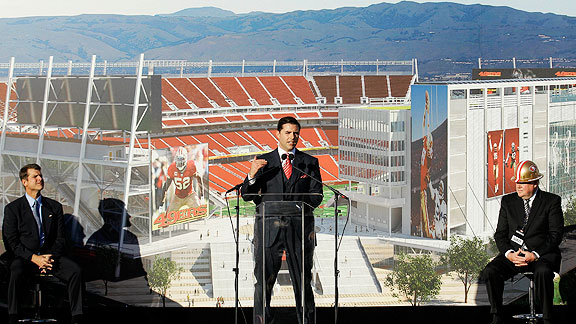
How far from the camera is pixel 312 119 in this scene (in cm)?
3478

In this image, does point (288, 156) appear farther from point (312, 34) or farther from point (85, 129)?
point (312, 34)

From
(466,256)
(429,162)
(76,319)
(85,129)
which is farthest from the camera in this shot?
(429,162)

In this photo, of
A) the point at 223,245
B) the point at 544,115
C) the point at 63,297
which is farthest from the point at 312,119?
the point at 63,297

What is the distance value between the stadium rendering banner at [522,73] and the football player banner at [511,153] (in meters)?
11.4

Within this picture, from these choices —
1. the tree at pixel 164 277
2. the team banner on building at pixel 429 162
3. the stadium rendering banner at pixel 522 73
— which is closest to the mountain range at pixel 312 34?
the stadium rendering banner at pixel 522 73

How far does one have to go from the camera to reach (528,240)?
334cm

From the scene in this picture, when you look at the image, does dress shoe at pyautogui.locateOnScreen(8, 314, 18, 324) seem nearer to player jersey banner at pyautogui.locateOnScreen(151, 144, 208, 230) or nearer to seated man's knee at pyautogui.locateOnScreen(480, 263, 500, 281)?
seated man's knee at pyautogui.locateOnScreen(480, 263, 500, 281)

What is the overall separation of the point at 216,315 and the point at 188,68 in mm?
44587

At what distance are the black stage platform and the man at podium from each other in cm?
78

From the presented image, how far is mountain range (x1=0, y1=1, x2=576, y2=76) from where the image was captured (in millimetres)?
37250

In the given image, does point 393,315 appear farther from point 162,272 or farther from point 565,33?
point 565,33

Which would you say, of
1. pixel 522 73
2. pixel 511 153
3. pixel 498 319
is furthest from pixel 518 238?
pixel 522 73

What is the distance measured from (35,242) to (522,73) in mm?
31795

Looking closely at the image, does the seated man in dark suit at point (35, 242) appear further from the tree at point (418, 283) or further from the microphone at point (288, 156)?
the tree at point (418, 283)
